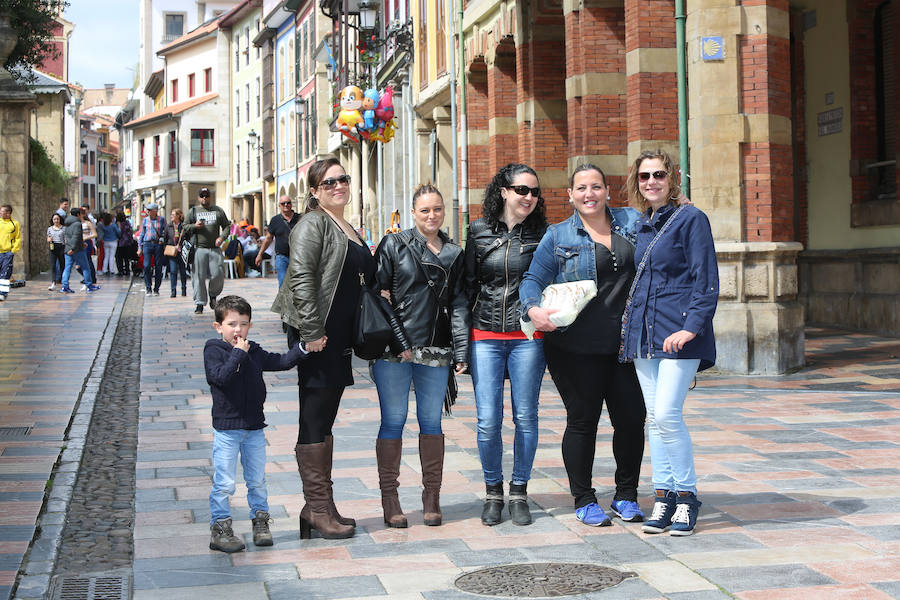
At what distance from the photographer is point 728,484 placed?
23.1ft

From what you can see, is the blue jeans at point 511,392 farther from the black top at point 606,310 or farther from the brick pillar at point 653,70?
the brick pillar at point 653,70

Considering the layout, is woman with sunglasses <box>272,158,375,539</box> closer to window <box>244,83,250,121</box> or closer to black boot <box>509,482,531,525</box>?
black boot <box>509,482,531,525</box>

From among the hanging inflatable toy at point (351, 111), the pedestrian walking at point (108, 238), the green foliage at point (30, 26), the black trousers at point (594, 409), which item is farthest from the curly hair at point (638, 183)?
the pedestrian walking at point (108, 238)

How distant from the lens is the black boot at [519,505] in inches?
243

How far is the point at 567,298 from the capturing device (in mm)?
5965

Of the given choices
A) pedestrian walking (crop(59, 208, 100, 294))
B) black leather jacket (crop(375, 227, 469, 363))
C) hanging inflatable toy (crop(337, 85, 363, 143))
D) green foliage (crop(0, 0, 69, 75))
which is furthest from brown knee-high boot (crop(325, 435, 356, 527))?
green foliage (crop(0, 0, 69, 75))

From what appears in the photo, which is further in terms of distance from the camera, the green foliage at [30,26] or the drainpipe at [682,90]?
the green foliage at [30,26]

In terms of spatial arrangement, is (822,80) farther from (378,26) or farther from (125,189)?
(125,189)

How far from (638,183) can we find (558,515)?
Answer: 1724 mm

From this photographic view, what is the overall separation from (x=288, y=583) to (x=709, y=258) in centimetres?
243

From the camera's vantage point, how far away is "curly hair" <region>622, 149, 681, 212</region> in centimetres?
607

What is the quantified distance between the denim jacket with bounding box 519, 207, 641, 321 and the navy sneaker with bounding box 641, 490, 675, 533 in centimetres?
108

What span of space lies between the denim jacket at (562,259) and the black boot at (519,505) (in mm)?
865

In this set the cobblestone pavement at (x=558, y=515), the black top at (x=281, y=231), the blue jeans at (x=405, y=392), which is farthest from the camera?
the black top at (x=281, y=231)
